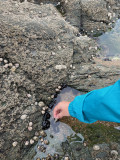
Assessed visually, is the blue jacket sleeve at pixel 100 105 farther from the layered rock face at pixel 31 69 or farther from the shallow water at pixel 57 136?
the layered rock face at pixel 31 69

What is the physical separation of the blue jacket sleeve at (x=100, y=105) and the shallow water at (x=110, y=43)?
401 cm

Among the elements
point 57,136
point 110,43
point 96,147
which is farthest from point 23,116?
point 110,43

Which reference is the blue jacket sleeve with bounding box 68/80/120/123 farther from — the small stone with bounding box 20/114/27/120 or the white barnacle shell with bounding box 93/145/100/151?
the small stone with bounding box 20/114/27/120

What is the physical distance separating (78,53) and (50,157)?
3133 mm

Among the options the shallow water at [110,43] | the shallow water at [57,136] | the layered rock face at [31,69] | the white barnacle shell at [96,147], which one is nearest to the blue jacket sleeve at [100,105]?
the white barnacle shell at [96,147]

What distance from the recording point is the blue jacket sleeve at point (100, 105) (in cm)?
194

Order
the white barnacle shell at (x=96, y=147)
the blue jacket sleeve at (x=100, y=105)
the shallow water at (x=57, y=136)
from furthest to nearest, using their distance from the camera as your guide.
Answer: the shallow water at (x=57, y=136) → the white barnacle shell at (x=96, y=147) → the blue jacket sleeve at (x=100, y=105)

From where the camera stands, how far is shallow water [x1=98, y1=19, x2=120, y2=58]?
606cm

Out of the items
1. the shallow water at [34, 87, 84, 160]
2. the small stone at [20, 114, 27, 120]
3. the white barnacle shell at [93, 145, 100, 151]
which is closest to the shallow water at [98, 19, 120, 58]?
the shallow water at [34, 87, 84, 160]

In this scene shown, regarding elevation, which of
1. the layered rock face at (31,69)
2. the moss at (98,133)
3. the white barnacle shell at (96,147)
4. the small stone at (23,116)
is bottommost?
the white barnacle shell at (96,147)

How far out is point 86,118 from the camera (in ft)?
7.98

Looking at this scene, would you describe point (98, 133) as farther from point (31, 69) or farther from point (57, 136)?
point (31, 69)

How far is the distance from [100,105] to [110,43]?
4952 millimetres

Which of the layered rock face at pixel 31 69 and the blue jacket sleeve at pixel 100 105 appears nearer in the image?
the blue jacket sleeve at pixel 100 105
